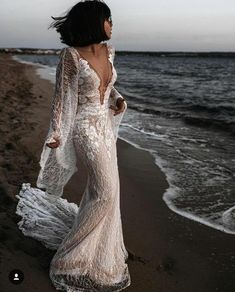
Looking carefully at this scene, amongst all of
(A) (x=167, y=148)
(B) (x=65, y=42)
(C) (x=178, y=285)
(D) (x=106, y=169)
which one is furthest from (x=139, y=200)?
(A) (x=167, y=148)

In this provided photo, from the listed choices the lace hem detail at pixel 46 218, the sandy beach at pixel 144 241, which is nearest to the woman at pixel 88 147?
the sandy beach at pixel 144 241

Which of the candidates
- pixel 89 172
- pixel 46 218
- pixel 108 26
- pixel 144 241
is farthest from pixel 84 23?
pixel 144 241

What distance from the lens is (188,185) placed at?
21.0 ft

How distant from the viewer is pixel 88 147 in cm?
331

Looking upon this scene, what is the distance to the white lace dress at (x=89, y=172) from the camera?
3.23m

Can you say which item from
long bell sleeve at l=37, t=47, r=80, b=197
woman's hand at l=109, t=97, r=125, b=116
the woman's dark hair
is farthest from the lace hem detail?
the woman's dark hair

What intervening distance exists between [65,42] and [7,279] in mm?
1893

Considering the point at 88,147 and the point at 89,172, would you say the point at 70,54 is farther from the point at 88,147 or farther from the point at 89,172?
the point at 89,172

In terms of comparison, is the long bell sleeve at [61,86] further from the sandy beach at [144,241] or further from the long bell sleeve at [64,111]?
the sandy beach at [144,241]

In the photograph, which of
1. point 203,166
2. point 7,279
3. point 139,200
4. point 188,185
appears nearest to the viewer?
point 7,279

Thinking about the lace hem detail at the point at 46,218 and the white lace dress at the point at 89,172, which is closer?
the white lace dress at the point at 89,172

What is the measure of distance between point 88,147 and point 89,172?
0.20m

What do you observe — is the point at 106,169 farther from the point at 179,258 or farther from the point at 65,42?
the point at 179,258

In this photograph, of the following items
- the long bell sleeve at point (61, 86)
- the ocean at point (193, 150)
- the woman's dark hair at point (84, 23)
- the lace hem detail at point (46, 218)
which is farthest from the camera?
the ocean at point (193, 150)
